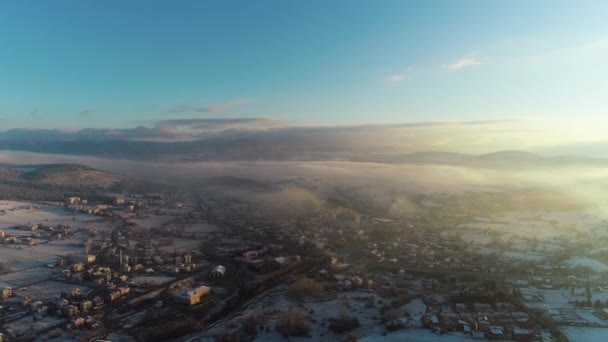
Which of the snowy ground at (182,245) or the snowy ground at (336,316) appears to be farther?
the snowy ground at (182,245)

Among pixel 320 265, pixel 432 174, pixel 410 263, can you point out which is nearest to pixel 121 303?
pixel 320 265

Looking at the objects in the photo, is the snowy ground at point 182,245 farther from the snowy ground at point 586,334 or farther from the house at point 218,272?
the snowy ground at point 586,334

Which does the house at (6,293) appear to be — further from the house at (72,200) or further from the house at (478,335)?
the house at (72,200)

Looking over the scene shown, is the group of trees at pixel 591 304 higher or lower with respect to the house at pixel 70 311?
lower

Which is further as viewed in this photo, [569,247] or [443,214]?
[443,214]

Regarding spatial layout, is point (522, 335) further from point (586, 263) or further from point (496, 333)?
point (586, 263)

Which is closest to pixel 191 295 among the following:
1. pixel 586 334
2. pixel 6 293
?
pixel 6 293

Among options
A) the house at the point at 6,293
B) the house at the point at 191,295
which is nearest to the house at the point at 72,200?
the house at the point at 6,293

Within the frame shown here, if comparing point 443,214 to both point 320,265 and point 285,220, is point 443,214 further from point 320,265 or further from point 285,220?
point 320,265

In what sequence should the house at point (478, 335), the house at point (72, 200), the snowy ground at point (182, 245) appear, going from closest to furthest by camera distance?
the house at point (478, 335), the snowy ground at point (182, 245), the house at point (72, 200)

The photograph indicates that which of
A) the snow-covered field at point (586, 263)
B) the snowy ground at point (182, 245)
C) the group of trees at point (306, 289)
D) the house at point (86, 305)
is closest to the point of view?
the house at point (86, 305)

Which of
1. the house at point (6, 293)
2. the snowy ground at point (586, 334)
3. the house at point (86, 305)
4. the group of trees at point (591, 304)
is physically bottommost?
the group of trees at point (591, 304)
